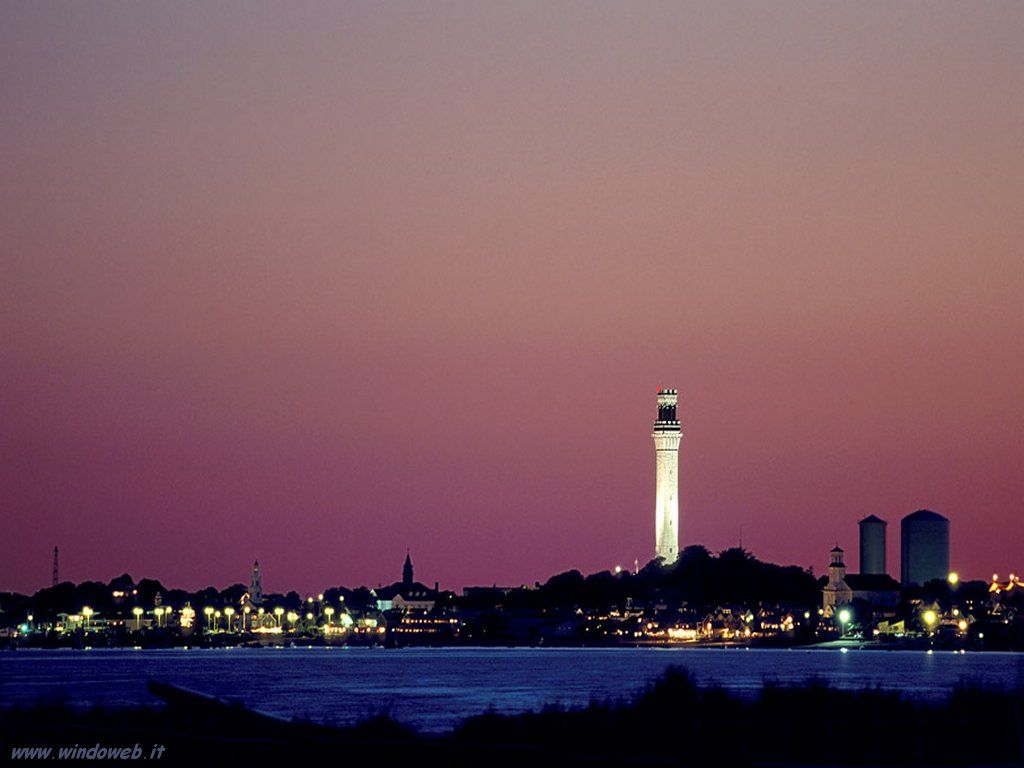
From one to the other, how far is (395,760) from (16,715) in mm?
16182

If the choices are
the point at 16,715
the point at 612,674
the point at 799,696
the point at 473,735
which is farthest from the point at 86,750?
the point at 612,674

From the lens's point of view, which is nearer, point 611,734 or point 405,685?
point 611,734

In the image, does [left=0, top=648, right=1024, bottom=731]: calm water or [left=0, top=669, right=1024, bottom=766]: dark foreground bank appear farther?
[left=0, top=648, right=1024, bottom=731]: calm water

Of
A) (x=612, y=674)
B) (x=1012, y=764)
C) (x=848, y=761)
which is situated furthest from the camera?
(x=612, y=674)

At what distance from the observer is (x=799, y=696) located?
69125mm

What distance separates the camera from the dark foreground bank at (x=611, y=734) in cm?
4744

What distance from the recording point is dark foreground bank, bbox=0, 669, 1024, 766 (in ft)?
156

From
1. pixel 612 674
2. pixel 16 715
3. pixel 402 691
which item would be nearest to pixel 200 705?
pixel 16 715

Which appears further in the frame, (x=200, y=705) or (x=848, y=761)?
(x=200, y=705)

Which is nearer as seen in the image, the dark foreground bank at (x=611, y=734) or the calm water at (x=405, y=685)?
the dark foreground bank at (x=611, y=734)

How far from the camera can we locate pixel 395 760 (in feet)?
156

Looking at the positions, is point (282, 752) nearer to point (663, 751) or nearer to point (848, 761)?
point (663, 751)

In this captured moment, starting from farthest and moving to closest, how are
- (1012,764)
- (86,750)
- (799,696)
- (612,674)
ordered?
1. (612,674)
2. (799,696)
3. (1012,764)
4. (86,750)

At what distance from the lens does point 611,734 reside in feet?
194
